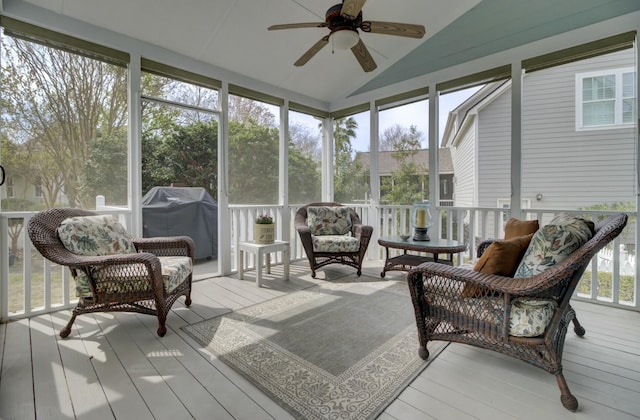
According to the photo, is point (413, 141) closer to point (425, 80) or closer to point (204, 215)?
point (425, 80)

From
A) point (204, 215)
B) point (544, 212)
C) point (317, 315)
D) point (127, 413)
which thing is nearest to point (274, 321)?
point (317, 315)

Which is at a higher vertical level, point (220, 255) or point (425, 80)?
point (425, 80)

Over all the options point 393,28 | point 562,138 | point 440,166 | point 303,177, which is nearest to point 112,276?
point 393,28

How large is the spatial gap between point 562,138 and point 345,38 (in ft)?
8.73

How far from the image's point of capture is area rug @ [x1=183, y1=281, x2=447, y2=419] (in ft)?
5.34

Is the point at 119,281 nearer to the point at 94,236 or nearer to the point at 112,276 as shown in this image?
the point at 112,276

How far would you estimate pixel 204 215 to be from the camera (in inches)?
182

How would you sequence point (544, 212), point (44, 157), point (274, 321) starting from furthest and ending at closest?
1. point (544, 212)
2. point (44, 157)
3. point (274, 321)

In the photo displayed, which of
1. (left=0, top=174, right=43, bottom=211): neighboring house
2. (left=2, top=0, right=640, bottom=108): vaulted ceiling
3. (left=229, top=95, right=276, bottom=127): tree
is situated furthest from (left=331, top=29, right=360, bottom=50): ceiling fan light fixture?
(left=0, top=174, right=43, bottom=211): neighboring house

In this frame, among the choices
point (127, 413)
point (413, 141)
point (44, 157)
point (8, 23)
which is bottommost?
point (127, 413)

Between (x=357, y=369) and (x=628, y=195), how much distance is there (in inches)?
125

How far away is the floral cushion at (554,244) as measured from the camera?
1616 mm

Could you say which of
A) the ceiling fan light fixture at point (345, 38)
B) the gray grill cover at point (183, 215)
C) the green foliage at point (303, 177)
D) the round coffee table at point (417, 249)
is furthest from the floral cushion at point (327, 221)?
the ceiling fan light fixture at point (345, 38)

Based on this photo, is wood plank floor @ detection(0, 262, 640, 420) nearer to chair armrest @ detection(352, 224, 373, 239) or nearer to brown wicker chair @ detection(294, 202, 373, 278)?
brown wicker chair @ detection(294, 202, 373, 278)
